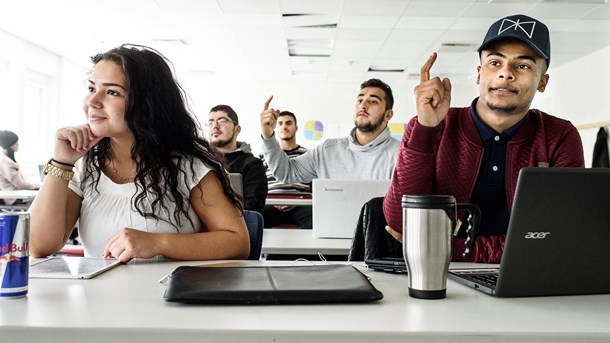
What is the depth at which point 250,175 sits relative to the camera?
12.7ft

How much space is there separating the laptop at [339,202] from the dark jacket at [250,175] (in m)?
1.33

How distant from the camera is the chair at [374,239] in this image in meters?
1.53

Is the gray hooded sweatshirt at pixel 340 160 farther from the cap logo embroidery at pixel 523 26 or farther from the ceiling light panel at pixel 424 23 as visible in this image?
the ceiling light panel at pixel 424 23

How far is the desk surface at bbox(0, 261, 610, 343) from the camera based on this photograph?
0.74m

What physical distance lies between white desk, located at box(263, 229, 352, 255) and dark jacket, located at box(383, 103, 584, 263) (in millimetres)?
521

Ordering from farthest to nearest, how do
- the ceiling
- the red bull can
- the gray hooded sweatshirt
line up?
the ceiling < the gray hooded sweatshirt < the red bull can

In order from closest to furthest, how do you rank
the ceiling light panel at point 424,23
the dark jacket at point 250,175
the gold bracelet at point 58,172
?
1. the gold bracelet at point 58,172
2. the dark jacket at point 250,175
3. the ceiling light panel at point 424,23

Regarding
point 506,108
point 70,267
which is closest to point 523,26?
point 506,108

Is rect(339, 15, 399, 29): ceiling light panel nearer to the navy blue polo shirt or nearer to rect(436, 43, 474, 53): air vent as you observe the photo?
rect(436, 43, 474, 53): air vent

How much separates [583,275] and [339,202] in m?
1.35

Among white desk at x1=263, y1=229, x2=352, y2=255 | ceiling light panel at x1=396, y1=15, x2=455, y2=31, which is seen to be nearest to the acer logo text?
white desk at x1=263, y1=229, x2=352, y2=255
